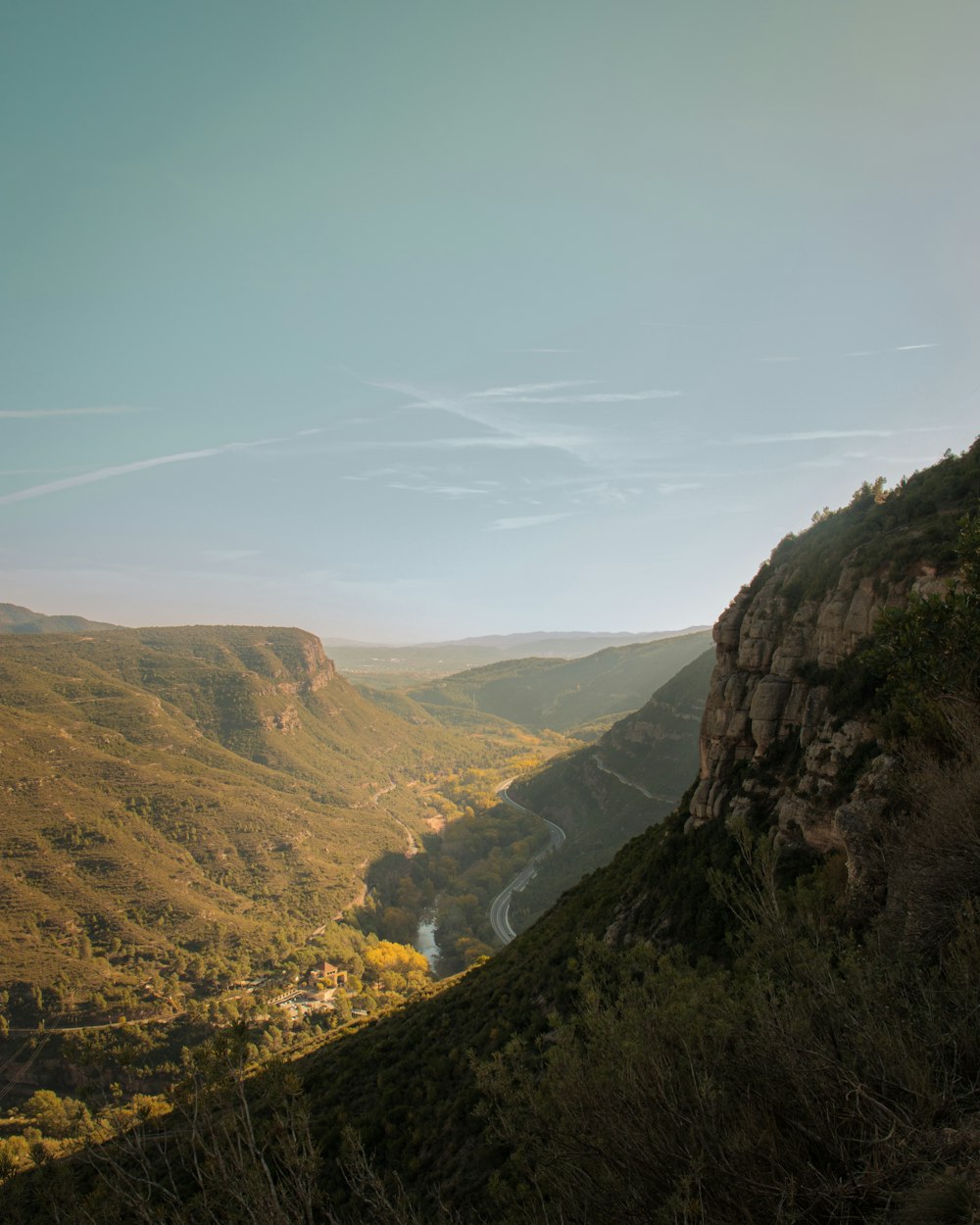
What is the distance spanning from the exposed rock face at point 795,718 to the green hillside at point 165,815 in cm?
7699

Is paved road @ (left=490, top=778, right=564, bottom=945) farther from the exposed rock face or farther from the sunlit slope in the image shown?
the exposed rock face

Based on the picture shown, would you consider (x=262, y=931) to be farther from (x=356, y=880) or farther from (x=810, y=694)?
(x=810, y=694)

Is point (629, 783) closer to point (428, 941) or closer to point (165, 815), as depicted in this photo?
point (428, 941)

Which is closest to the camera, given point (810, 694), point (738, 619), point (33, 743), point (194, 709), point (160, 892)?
point (810, 694)

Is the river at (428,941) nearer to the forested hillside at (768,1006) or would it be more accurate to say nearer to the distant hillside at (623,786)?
the distant hillside at (623,786)

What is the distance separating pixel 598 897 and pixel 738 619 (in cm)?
1662

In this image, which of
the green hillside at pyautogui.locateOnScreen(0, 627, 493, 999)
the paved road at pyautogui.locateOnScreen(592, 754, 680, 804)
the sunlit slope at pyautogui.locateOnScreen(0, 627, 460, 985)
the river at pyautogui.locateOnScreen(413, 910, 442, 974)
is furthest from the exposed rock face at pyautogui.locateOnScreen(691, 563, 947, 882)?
the sunlit slope at pyautogui.locateOnScreen(0, 627, 460, 985)

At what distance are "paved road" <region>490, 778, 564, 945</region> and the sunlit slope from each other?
29.5 meters

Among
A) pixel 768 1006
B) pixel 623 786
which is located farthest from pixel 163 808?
pixel 768 1006

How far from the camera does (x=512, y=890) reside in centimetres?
8675

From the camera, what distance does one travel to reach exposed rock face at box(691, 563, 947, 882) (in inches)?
607

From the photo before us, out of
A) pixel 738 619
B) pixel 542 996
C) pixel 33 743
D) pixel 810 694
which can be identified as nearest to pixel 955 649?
pixel 810 694

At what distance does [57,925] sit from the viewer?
66.2m

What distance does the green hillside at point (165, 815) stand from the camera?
6844 centimetres
